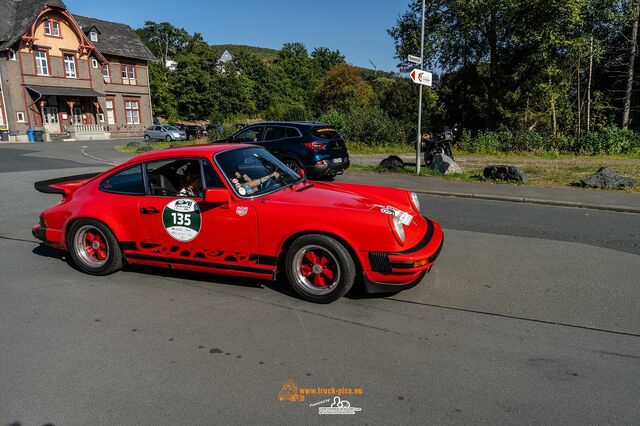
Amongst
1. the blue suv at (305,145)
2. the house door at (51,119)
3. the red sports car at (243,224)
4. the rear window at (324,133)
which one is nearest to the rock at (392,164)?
the blue suv at (305,145)

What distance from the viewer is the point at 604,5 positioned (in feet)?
76.6

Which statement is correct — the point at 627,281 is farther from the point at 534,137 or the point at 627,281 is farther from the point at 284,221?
the point at 534,137

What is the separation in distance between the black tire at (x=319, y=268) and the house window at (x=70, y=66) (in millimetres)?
49178

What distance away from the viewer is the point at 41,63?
42.8 metres

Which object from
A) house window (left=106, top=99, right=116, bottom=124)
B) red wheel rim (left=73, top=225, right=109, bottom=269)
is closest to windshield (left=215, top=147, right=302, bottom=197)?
red wheel rim (left=73, top=225, right=109, bottom=269)

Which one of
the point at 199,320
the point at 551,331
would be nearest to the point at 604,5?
the point at 551,331

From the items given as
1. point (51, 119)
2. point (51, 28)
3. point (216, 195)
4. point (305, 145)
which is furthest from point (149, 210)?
point (51, 28)

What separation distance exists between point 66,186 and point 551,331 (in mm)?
5646

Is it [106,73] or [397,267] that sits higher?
[106,73]

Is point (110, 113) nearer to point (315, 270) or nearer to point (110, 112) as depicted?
point (110, 112)

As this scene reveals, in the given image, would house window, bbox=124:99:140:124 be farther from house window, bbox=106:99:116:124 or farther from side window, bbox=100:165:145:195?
side window, bbox=100:165:145:195

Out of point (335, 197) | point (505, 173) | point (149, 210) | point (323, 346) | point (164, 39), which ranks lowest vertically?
point (323, 346)

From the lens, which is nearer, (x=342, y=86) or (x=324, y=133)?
(x=324, y=133)

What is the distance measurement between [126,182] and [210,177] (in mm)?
1085
